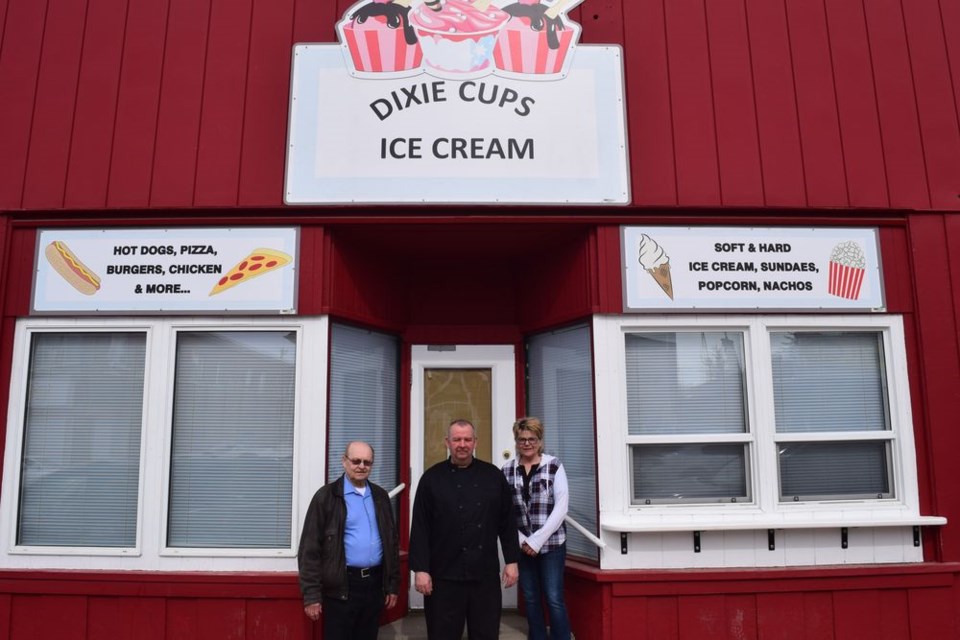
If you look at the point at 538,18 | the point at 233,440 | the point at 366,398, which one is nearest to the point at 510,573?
the point at 366,398

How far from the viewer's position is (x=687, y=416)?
514 centimetres

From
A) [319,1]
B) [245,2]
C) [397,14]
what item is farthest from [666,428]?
[245,2]

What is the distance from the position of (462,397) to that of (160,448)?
2.43m

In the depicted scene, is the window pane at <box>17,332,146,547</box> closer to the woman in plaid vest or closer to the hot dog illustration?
the hot dog illustration

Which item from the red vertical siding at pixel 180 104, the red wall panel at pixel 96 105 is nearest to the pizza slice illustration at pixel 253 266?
the red vertical siding at pixel 180 104

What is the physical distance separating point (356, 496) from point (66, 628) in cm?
259

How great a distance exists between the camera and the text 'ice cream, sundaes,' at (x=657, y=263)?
514 centimetres

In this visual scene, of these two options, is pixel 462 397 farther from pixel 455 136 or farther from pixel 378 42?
pixel 378 42

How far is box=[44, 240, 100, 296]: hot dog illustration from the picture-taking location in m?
5.19

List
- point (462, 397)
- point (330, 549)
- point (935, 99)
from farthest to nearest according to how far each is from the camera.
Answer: point (462, 397)
point (935, 99)
point (330, 549)

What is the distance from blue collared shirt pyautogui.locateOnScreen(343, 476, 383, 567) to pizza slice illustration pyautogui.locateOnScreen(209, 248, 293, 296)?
1856 mm

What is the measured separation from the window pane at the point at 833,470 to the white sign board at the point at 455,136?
2.34 m

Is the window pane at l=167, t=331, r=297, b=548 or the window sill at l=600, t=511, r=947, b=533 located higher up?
the window pane at l=167, t=331, r=297, b=548

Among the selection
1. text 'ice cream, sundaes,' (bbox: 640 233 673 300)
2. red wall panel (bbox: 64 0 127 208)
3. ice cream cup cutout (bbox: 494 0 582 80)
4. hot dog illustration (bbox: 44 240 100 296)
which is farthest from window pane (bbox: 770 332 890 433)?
red wall panel (bbox: 64 0 127 208)
